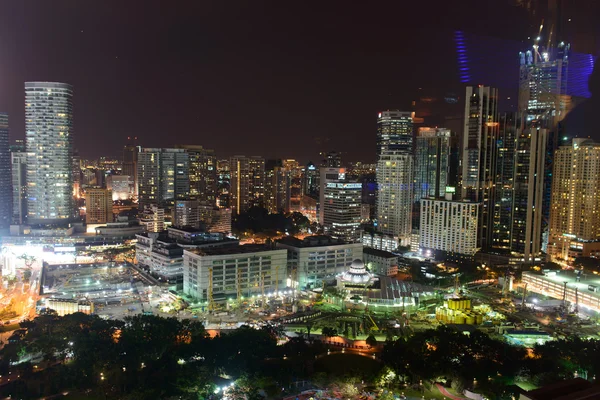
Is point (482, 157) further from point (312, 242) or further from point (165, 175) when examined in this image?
point (165, 175)

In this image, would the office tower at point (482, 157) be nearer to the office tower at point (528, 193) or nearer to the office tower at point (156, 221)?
the office tower at point (528, 193)

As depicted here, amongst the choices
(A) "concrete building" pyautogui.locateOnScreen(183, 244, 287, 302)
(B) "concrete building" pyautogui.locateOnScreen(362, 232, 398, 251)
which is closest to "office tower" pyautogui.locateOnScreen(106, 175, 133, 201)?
(B) "concrete building" pyautogui.locateOnScreen(362, 232, 398, 251)

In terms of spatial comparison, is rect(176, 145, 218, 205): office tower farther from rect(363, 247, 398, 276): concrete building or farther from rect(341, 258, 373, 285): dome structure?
rect(341, 258, 373, 285): dome structure

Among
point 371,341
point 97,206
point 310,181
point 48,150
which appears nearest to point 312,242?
point 371,341

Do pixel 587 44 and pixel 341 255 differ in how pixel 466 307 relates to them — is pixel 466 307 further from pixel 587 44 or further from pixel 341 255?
pixel 587 44

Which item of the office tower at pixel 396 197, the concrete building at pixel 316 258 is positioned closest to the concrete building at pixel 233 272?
the concrete building at pixel 316 258
